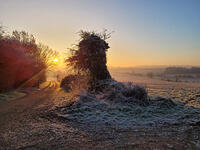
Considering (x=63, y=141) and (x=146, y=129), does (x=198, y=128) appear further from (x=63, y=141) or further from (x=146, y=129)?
(x=63, y=141)

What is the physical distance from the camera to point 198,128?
3.63m

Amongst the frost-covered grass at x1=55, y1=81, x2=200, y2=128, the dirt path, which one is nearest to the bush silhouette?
the frost-covered grass at x1=55, y1=81, x2=200, y2=128

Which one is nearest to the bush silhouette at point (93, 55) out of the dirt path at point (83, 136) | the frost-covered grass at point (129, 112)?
the frost-covered grass at point (129, 112)

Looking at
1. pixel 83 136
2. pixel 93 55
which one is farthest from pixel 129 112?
pixel 93 55

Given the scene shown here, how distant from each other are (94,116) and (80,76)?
228 inches

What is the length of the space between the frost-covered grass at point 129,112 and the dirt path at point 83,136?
386mm

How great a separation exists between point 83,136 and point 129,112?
2.41 metres

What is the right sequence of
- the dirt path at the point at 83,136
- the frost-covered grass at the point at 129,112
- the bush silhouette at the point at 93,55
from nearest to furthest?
the dirt path at the point at 83,136 < the frost-covered grass at the point at 129,112 < the bush silhouette at the point at 93,55

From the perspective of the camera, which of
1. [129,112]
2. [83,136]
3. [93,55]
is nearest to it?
[83,136]

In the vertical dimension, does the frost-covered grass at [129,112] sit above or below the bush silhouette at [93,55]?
below

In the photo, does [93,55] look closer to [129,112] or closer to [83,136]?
[129,112]

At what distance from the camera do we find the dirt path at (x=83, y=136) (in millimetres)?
2721

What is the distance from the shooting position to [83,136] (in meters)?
3.17

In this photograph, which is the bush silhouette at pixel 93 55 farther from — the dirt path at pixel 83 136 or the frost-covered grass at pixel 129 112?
the dirt path at pixel 83 136
